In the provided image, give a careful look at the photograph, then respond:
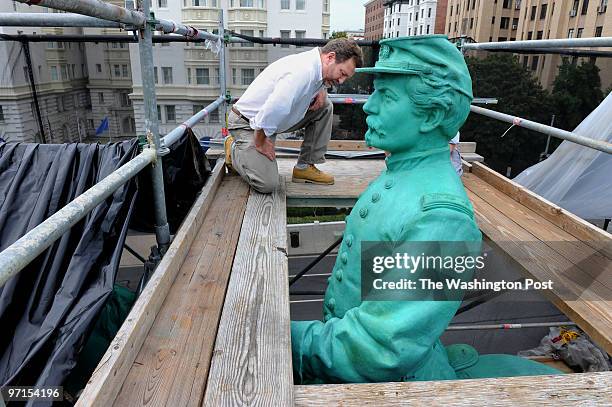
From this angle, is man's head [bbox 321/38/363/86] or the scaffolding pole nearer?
Result: the scaffolding pole

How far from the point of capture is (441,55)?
1.79 metres

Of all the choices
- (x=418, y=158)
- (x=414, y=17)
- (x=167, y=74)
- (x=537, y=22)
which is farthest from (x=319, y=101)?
(x=414, y=17)

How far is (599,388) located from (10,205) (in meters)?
2.78

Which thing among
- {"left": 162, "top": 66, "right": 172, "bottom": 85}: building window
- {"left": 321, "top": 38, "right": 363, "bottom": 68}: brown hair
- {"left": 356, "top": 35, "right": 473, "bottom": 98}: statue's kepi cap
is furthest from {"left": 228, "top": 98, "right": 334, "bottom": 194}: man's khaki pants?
{"left": 162, "top": 66, "right": 172, "bottom": 85}: building window

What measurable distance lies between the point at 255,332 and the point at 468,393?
0.85 metres

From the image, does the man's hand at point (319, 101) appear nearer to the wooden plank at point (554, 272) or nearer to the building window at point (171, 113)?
the wooden plank at point (554, 272)

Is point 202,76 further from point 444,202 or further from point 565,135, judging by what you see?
point 444,202

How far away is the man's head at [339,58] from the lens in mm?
3695

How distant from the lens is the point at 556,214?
3641 millimetres

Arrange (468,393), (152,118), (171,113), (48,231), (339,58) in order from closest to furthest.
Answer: (48,231) < (468,393) < (152,118) < (339,58) < (171,113)

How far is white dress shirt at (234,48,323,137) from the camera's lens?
3570 mm

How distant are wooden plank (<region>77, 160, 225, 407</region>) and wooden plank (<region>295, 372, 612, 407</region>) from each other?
608 millimetres

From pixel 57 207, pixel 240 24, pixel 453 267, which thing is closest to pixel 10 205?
pixel 57 207
